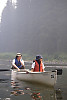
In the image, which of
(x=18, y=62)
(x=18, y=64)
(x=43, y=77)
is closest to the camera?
(x=43, y=77)

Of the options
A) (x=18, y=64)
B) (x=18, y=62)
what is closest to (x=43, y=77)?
(x=18, y=62)

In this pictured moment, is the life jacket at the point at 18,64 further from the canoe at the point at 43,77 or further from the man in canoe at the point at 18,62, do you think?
the canoe at the point at 43,77

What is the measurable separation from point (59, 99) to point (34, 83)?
6.06m

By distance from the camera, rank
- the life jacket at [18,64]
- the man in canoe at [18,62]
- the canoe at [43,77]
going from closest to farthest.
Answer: the canoe at [43,77]
the man in canoe at [18,62]
the life jacket at [18,64]

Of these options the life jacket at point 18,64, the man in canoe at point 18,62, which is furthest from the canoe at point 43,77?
the life jacket at point 18,64

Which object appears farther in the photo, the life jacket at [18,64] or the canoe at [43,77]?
the life jacket at [18,64]

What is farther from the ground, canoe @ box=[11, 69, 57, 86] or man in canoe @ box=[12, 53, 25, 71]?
man in canoe @ box=[12, 53, 25, 71]

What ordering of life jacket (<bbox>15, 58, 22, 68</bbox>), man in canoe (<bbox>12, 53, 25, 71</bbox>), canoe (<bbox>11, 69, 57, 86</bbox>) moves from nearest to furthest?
canoe (<bbox>11, 69, 57, 86</bbox>), man in canoe (<bbox>12, 53, 25, 71</bbox>), life jacket (<bbox>15, 58, 22, 68</bbox>)

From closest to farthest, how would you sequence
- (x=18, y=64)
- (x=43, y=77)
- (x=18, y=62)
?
1. (x=43, y=77)
2. (x=18, y=62)
3. (x=18, y=64)

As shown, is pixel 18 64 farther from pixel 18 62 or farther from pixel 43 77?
pixel 43 77

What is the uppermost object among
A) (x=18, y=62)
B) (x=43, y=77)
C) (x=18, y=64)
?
(x=18, y=62)

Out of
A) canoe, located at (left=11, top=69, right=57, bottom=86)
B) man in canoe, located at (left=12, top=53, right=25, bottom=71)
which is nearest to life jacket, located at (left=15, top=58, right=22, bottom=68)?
man in canoe, located at (left=12, top=53, right=25, bottom=71)

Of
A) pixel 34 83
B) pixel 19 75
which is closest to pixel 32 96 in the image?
pixel 34 83

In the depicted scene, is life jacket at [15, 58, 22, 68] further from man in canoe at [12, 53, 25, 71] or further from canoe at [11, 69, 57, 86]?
canoe at [11, 69, 57, 86]
